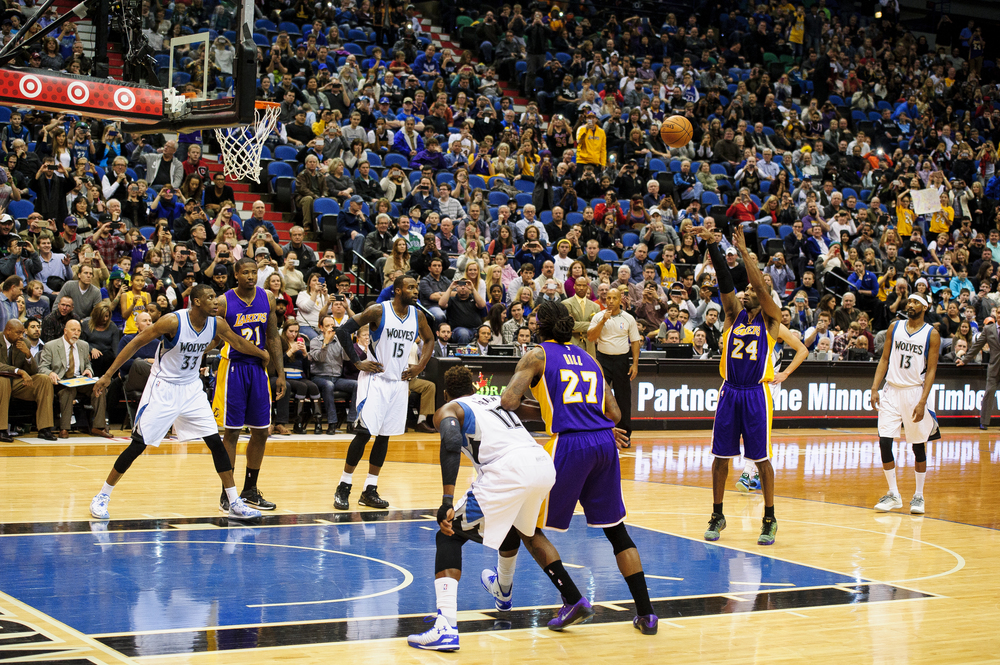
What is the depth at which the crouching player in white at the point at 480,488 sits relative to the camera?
216 inches

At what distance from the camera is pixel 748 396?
8.68 meters

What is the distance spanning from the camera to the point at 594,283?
1792cm

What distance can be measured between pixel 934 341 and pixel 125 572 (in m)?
7.52

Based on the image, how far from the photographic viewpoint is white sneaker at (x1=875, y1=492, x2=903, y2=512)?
10.4m

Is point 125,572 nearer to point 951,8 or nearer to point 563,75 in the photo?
point 563,75

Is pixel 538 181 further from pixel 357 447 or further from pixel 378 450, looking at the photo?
pixel 357 447

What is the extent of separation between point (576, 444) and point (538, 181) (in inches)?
570

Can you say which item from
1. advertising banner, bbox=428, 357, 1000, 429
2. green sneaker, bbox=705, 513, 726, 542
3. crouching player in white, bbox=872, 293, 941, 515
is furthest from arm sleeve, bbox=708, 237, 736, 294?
advertising banner, bbox=428, 357, 1000, 429

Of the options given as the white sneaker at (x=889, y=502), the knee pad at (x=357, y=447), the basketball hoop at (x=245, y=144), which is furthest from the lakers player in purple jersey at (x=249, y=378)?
Result: the white sneaker at (x=889, y=502)

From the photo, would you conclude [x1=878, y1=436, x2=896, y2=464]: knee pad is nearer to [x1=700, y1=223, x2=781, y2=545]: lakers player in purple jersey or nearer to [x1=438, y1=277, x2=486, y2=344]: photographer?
[x1=700, y1=223, x2=781, y2=545]: lakers player in purple jersey

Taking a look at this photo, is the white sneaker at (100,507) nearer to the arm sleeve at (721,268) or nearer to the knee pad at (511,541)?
the knee pad at (511,541)

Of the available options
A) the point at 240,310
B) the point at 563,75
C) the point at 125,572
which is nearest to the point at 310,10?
the point at 563,75

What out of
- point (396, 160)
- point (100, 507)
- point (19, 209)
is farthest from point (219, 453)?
point (396, 160)

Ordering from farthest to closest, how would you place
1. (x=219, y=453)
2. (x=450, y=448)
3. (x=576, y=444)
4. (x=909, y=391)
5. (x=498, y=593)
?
(x=909, y=391), (x=219, y=453), (x=498, y=593), (x=576, y=444), (x=450, y=448)
